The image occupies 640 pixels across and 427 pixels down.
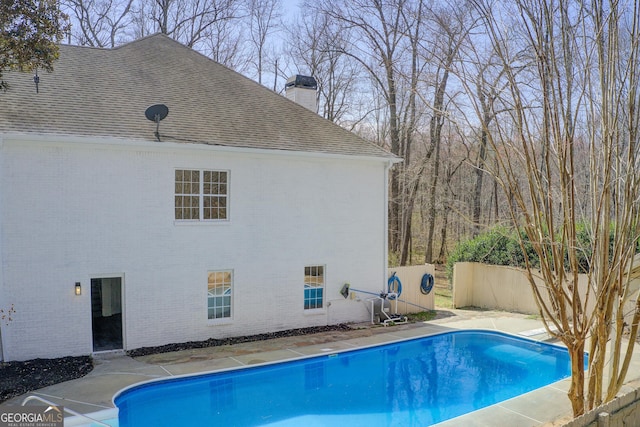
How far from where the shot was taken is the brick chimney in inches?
695

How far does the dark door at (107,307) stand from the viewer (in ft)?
45.7

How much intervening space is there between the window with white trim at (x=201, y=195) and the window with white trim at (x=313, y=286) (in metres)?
3.03

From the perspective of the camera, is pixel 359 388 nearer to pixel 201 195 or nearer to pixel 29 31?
pixel 201 195

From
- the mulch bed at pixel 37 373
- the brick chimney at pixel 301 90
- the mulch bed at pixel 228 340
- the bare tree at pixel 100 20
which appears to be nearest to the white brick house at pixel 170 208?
the mulch bed at pixel 228 340

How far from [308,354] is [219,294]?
2902mm

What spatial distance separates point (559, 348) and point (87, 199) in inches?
476

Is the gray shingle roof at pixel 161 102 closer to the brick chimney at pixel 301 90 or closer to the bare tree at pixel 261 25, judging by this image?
the brick chimney at pixel 301 90

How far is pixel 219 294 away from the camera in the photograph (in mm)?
13391

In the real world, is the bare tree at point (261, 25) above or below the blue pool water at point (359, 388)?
above

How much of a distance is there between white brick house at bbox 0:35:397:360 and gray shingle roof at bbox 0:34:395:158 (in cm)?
6

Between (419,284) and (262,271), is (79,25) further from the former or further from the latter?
(419,284)

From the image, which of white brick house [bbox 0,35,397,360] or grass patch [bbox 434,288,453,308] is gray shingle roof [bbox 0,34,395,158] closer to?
white brick house [bbox 0,35,397,360]

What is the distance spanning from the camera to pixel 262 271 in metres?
13.9

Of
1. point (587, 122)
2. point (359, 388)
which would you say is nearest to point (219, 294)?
point (359, 388)
